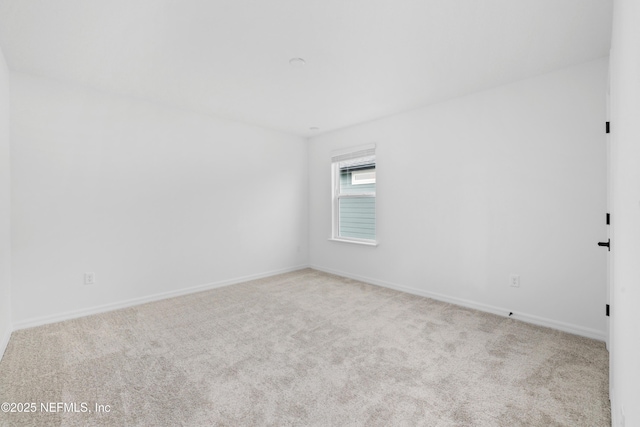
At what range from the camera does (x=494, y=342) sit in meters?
2.47

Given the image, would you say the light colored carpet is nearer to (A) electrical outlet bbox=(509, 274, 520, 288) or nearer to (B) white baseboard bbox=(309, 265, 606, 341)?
(B) white baseboard bbox=(309, 265, 606, 341)

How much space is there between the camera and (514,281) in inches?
118

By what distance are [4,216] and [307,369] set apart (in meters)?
2.85

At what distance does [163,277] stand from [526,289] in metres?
4.08

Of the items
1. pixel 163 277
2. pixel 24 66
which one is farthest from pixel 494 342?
pixel 24 66

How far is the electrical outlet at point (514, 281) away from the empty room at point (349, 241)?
0.02 m

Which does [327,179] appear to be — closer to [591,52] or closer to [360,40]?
[360,40]

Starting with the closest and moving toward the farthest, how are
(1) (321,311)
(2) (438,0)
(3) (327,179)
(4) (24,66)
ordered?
1. (2) (438,0)
2. (4) (24,66)
3. (1) (321,311)
4. (3) (327,179)

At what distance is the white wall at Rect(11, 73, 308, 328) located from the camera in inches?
112

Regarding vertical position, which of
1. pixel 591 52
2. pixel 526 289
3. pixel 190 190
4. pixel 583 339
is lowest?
pixel 583 339

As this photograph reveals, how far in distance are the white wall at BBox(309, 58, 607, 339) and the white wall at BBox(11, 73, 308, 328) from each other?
6.22ft

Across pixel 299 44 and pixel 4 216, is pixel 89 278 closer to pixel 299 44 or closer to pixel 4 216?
pixel 4 216

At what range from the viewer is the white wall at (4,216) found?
240cm

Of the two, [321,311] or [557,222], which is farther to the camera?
[321,311]
